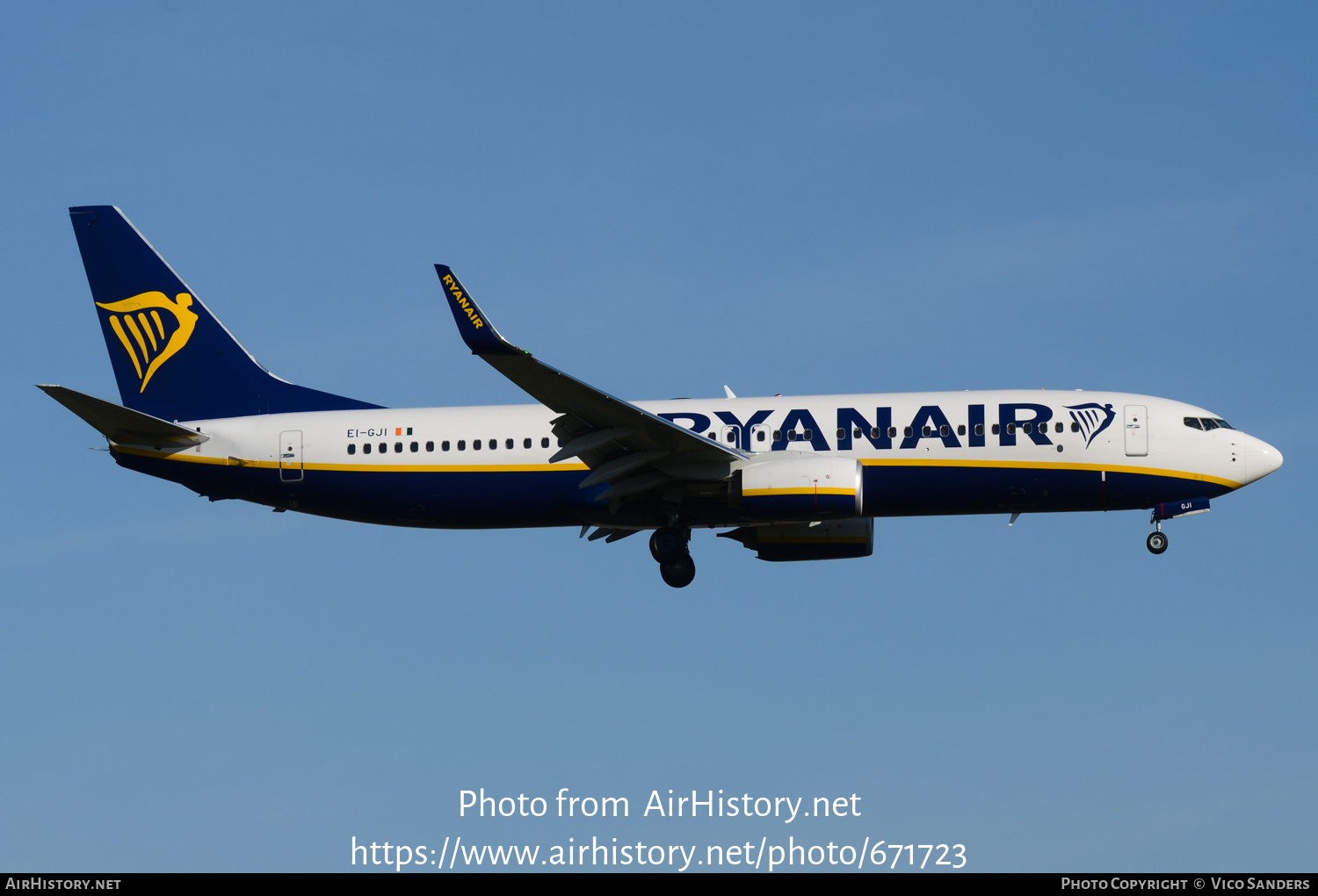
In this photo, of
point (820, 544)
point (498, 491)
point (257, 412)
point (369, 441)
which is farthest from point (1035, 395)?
point (257, 412)

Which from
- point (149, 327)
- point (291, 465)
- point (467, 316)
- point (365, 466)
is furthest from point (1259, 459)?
point (149, 327)

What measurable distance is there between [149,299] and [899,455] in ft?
71.4

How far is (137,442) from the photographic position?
129ft

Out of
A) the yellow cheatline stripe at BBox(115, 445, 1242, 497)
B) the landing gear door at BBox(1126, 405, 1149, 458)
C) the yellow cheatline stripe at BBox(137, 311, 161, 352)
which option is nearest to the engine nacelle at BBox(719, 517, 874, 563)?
the yellow cheatline stripe at BBox(115, 445, 1242, 497)

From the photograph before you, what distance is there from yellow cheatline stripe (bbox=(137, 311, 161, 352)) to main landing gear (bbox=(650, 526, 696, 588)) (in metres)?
15.4

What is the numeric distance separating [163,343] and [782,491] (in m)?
18.6

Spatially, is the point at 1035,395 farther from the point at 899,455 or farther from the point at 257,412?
→ the point at 257,412

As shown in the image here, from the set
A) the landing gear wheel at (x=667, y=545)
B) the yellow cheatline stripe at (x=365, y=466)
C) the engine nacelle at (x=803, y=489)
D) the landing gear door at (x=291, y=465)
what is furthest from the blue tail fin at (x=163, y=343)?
the engine nacelle at (x=803, y=489)

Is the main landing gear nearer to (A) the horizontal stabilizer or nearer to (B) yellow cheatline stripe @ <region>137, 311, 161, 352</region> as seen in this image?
(A) the horizontal stabilizer

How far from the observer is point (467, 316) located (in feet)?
105

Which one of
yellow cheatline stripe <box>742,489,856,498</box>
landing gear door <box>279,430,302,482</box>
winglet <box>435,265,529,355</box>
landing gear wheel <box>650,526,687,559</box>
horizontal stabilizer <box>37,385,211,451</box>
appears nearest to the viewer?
winglet <box>435,265,529,355</box>

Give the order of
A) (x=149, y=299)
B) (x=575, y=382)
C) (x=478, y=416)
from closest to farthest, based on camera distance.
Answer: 1. (x=575, y=382)
2. (x=478, y=416)
3. (x=149, y=299)

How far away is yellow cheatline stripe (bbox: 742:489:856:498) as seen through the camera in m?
35.1

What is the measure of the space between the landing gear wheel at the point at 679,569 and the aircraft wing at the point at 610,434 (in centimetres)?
232
